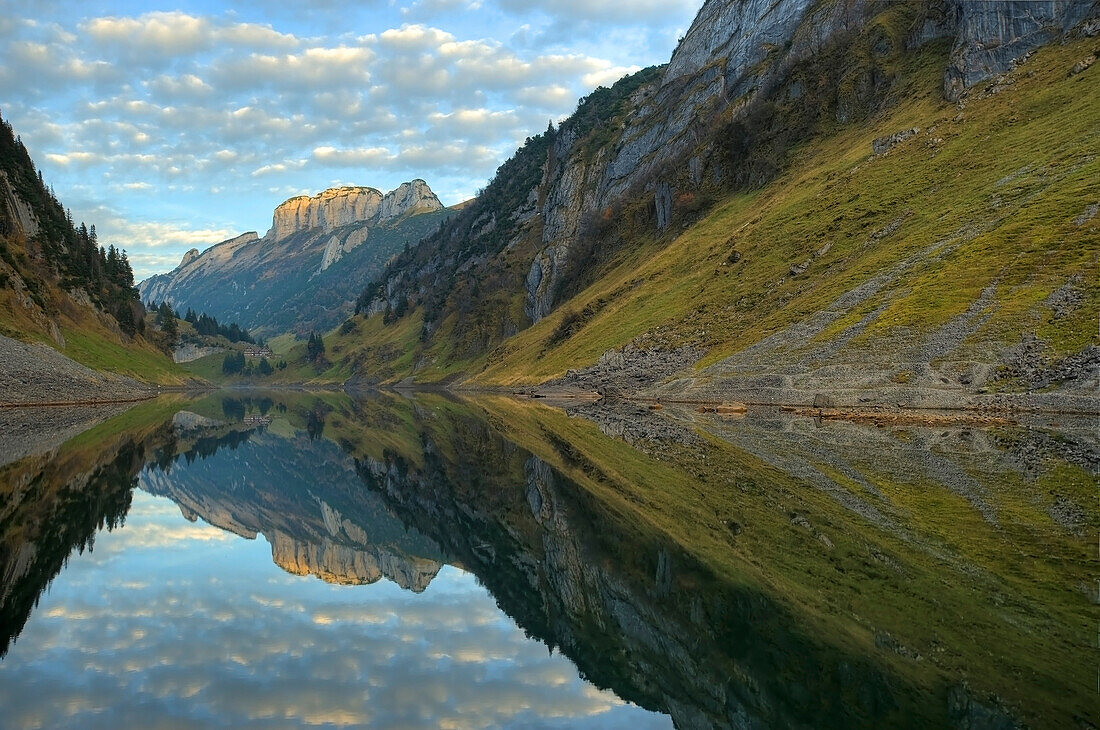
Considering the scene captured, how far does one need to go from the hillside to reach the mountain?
248 feet

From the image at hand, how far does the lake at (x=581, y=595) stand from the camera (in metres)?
12.4

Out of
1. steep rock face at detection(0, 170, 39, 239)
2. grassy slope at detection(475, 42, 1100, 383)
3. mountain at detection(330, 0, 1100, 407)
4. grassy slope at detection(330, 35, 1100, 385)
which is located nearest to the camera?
mountain at detection(330, 0, 1100, 407)

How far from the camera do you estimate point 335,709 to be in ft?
40.3

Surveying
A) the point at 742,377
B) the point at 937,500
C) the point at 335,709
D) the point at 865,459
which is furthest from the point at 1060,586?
the point at 742,377

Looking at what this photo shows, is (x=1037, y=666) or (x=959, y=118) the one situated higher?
(x=959, y=118)

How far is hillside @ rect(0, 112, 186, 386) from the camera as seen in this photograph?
105 m

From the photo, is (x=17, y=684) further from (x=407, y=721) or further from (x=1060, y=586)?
(x=1060, y=586)

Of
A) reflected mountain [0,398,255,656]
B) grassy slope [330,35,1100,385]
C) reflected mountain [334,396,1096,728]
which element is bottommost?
reflected mountain [334,396,1096,728]

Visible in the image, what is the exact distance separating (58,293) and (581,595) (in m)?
145

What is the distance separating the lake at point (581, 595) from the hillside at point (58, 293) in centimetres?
8020

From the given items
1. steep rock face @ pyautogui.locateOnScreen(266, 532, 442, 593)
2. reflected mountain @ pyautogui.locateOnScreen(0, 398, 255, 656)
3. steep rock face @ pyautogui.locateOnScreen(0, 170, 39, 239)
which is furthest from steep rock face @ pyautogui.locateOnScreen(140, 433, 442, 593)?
steep rock face @ pyautogui.locateOnScreen(0, 170, 39, 239)

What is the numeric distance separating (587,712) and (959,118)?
351 feet

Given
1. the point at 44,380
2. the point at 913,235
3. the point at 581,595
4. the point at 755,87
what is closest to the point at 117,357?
the point at 44,380

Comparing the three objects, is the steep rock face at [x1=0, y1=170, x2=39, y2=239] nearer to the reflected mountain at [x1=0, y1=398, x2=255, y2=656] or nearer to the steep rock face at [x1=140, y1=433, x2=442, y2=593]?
the reflected mountain at [x1=0, y1=398, x2=255, y2=656]
